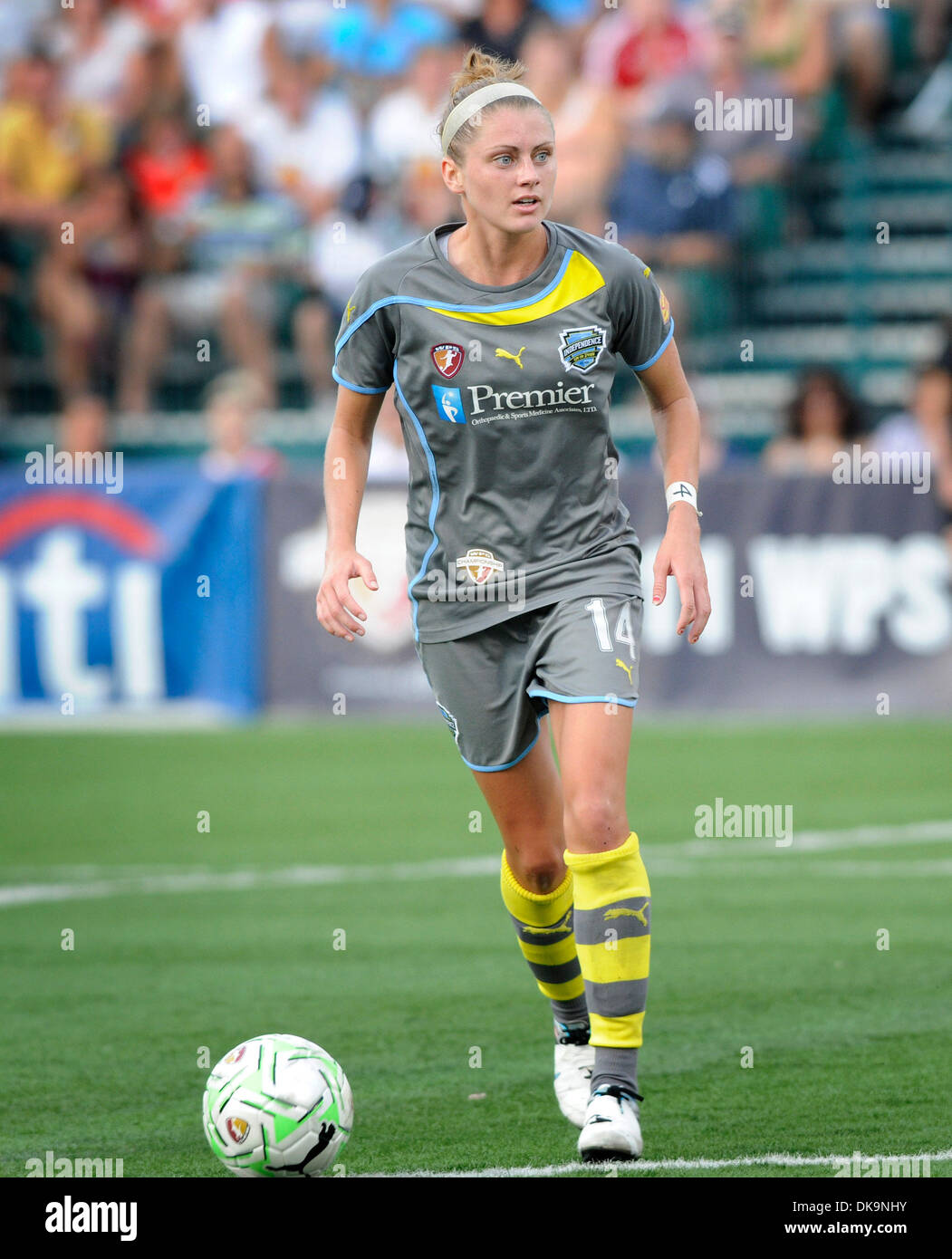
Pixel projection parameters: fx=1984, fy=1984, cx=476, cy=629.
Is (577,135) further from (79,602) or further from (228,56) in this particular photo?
(79,602)

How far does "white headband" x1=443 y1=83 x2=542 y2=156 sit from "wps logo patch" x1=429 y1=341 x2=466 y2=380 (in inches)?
20.8

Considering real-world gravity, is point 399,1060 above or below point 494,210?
below

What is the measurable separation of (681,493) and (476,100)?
111cm

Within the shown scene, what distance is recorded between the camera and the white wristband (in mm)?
5094

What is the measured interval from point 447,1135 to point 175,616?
9421 millimetres

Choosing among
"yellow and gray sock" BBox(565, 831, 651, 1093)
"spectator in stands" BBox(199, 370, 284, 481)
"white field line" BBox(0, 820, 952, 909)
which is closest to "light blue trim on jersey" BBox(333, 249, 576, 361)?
"yellow and gray sock" BBox(565, 831, 651, 1093)

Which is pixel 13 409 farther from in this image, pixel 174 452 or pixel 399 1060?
pixel 399 1060

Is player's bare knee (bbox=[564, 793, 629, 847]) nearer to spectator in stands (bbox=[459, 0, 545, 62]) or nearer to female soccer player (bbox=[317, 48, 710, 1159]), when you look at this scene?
female soccer player (bbox=[317, 48, 710, 1159])

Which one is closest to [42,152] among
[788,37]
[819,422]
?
[788,37]

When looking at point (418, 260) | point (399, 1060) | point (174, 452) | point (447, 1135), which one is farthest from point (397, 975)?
point (174, 452)

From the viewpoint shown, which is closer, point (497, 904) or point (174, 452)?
point (497, 904)

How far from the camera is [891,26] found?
62.3ft

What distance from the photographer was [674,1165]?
4426 mm

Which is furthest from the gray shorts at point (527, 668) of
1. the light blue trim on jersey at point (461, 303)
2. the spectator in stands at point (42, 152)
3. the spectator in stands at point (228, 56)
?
the spectator in stands at point (228, 56)
